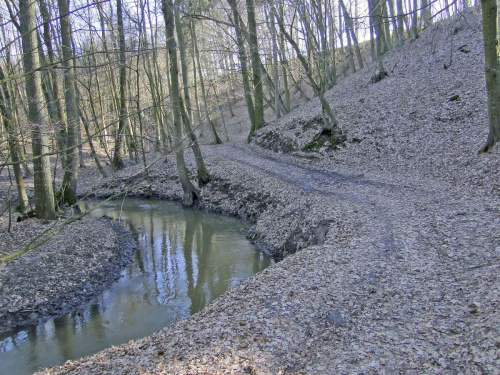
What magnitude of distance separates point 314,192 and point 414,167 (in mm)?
3883

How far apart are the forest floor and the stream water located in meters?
1.22

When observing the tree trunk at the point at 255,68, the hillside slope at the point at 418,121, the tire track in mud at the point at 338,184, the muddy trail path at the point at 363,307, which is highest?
the tree trunk at the point at 255,68

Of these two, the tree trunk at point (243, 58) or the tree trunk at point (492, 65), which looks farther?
the tree trunk at point (243, 58)

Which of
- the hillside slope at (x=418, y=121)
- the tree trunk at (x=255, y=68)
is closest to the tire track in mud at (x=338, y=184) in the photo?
the hillside slope at (x=418, y=121)

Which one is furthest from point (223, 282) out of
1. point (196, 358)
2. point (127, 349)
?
point (196, 358)

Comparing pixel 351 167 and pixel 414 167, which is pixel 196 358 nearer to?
pixel 414 167

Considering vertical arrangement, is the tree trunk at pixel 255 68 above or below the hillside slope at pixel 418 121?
above

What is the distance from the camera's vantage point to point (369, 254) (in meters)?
7.43

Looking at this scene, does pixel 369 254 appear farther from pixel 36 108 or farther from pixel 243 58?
pixel 243 58

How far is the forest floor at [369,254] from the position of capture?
4.56m

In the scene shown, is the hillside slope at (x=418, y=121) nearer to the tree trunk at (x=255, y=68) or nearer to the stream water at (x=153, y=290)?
the tree trunk at (x=255, y=68)

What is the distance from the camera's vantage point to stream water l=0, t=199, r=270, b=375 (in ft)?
23.1

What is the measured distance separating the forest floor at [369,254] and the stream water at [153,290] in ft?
3.99

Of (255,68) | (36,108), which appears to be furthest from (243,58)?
(36,108)
